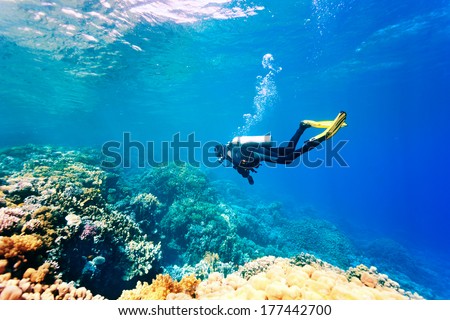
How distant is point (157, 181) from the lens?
1554 centimetres

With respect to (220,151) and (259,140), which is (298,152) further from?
(220,151)

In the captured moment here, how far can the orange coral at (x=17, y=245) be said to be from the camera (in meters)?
3.88

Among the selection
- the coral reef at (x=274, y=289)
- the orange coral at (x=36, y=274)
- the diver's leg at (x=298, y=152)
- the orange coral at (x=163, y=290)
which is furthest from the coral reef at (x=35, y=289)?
the diver's leg at (x=298, y=152)

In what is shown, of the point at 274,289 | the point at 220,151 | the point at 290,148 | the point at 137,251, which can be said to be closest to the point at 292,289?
the point at 274,289

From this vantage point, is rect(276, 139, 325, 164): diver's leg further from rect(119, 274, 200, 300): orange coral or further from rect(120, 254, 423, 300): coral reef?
rect(119, 274, 200, 300): orange coral

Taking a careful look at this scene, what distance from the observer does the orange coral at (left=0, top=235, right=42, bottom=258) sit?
3.88 metres

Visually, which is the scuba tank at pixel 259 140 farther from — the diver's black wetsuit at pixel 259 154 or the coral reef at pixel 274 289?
the coral reef at pixel 274 289

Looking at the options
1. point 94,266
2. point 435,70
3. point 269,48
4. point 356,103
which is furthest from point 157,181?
point 356,103

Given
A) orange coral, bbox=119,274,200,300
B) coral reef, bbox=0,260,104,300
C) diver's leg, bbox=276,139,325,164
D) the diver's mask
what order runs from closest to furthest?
coral reef, bbox=0,260,104,300 < orange coral, bbox=119,274,200,300 < diver's leg, bbox=276,139,325,164 < the diver's mask

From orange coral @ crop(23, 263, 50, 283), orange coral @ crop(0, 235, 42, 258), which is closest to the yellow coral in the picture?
orange coral @ crop(23, 263, 50, 283)

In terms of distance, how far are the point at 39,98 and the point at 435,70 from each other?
5920 cm

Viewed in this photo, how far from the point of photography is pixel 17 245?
4.09 metres

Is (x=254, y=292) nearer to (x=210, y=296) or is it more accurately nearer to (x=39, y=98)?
(x=210, y=296)

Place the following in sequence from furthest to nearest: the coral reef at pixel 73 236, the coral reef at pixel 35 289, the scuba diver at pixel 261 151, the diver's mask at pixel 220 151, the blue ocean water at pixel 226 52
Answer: the blue ocean water at pixel 226 52, the diver's mask at pixel 220 151, the scuba diver at pixel 261 151, the coral reef at pixel 73 236, the coral reef at pixel 35 289
